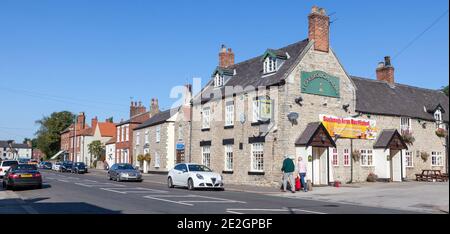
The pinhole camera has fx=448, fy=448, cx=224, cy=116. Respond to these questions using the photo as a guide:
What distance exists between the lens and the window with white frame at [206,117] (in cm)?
3419

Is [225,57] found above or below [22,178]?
above

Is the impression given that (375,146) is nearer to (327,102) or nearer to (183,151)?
(327,102)

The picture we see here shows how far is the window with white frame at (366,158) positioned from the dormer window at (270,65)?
8290mm

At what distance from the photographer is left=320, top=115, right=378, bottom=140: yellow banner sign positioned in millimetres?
28375

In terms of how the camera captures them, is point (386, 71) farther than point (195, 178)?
Yes

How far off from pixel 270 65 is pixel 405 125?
11720 mm

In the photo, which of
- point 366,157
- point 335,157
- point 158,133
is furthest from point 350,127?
point 158,133

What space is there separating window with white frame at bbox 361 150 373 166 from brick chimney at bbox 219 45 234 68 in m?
13.6

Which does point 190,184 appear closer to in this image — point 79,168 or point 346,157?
point 346,157

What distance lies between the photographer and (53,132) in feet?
316

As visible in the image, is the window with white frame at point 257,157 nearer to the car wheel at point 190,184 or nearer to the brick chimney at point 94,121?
the car wheel at point 190,184

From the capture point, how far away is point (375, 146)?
101 ft
